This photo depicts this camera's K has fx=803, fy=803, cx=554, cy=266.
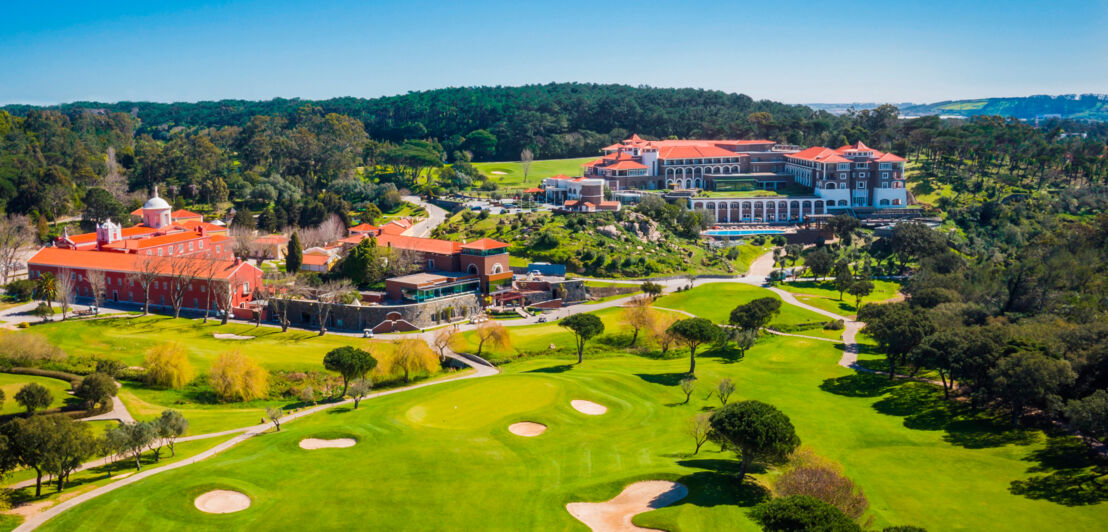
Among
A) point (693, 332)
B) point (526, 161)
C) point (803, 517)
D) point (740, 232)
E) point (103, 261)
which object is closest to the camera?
point (803, 517)

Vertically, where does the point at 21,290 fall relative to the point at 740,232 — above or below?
below

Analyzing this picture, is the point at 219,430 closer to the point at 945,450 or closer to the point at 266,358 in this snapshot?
the point at 266,358

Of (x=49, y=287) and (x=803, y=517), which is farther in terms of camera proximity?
(x=49, y=287)

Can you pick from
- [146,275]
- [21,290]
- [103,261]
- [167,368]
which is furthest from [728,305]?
[21,290]

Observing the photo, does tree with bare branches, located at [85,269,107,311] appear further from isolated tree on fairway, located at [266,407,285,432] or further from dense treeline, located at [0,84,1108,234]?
isolated tree on fairway, located at [266,407,285,432]

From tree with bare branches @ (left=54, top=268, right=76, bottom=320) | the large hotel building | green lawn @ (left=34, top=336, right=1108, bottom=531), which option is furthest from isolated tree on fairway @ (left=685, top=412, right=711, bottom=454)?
the large hotel building

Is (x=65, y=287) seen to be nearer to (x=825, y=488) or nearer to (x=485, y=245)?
(x=485, y=245)

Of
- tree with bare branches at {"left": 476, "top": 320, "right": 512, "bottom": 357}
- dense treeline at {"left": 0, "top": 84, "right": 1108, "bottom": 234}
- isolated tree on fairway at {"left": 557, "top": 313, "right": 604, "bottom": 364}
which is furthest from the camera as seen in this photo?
dense treeline at {"left": 0, "top": 84, "right": 1108, "bottom": 234}

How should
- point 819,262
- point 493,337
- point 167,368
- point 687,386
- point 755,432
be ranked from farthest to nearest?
point 819,262 → point 493,337 → point 167,368 → point 687,386 → point 755,432
